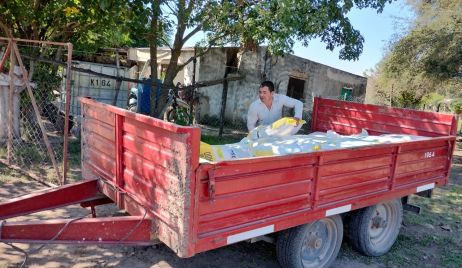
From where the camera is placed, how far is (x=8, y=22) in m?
7.17

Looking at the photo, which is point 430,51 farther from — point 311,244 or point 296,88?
point 311,244

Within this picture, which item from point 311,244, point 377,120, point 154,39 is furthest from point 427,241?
point 154,39

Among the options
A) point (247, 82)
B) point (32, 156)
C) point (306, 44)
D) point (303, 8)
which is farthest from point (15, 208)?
point (247, 82)

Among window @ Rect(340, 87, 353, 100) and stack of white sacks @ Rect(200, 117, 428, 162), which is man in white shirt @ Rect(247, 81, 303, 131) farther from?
window @ Rect(340, 87, 353, 100)

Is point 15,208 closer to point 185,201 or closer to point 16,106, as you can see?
point 185,201

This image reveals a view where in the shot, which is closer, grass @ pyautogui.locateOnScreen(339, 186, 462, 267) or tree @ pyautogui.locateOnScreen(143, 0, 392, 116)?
grass @ pyautogui.locateOnScreen(339, 186, 462, 267)

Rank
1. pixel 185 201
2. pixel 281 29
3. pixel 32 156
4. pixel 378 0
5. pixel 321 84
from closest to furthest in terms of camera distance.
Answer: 1. pixel 185 201
2. pixel 32 156
3. pixel 281 29
4. pixel 378 0
5. pixel 321 84

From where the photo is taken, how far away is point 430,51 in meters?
10.8

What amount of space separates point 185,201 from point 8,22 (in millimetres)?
6477

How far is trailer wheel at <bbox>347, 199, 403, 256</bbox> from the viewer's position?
4.03 metres

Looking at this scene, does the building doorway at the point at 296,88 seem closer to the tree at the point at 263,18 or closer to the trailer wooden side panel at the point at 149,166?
A: the tree at the point at 263,18

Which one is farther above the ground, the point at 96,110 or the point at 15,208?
the point at 96,110

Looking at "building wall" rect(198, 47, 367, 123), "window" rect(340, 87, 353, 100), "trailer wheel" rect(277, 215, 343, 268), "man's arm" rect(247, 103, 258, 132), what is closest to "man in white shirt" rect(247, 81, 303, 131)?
"man's arm" rect(247, 103, 258, 132)

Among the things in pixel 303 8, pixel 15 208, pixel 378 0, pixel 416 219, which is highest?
pixel 378 0
